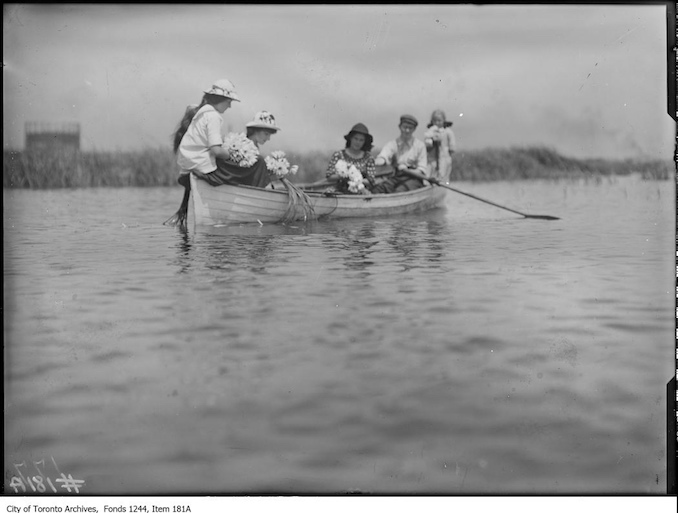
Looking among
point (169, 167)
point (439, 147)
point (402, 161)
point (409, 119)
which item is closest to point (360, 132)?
point (409, 119)

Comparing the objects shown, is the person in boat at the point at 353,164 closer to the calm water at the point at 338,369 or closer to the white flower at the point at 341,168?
the white flower at the point at 341,168

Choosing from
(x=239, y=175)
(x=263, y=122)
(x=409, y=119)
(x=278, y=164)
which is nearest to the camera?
(x=263, y=122)

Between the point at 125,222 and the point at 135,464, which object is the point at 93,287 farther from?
the point at 125,222

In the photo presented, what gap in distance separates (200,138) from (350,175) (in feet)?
7.86

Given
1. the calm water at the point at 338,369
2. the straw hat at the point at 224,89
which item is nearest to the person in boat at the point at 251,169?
the straw hat at the point at 224,89

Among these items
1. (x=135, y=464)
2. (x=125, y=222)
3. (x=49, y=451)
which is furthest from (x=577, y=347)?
(x=125, y=222)

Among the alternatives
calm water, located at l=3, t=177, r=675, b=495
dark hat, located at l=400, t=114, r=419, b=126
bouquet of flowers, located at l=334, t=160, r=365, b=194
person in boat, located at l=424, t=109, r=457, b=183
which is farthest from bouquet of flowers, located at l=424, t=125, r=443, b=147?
calm water, located at l=3, t=177, r=675, b=495

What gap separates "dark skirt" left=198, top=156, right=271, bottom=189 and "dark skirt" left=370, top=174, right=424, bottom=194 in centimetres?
241

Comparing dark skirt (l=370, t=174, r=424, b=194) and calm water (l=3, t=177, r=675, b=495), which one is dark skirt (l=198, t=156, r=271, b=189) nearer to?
calm water (l=3, t=177, r=675, b=495)

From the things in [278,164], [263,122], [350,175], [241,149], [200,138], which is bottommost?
[350,175]

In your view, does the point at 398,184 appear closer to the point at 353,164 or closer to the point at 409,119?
the point at 353,164

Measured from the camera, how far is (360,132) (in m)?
9.06

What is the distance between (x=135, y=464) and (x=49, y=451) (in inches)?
19.9

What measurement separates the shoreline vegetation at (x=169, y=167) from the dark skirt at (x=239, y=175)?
1.28 ft
